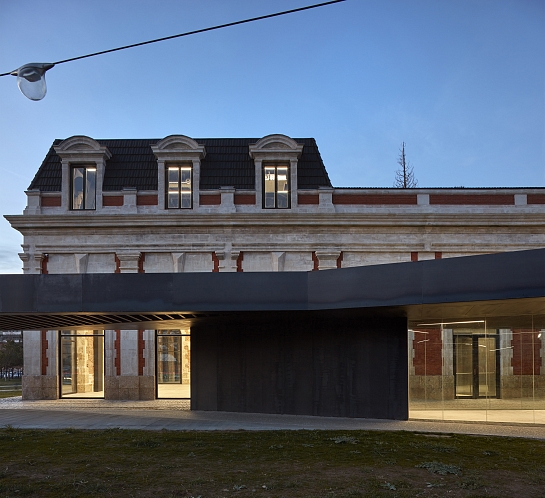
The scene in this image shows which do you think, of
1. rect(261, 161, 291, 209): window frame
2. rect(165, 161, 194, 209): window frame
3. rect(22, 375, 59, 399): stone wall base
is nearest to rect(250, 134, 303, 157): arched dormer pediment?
rect(261, 161, 291, 209): window frame

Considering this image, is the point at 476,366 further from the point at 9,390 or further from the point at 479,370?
the point at 9,390

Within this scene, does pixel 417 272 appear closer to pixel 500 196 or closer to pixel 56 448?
pixel 56 448

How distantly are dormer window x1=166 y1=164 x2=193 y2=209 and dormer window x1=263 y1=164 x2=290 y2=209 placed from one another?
11.4ft

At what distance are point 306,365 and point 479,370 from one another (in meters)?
5.03

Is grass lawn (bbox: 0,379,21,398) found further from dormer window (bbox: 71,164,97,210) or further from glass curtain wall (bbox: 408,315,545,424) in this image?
glass curtain wall (bbox: 408,315,545,424)

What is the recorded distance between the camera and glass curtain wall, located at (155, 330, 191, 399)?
26.2 m

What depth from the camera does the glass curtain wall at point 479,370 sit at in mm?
15719

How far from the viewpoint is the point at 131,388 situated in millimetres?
25797

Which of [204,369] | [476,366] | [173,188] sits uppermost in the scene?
[173,188]

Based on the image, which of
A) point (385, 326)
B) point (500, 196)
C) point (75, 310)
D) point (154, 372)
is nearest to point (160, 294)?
point (75, 310)

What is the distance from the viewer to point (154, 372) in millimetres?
25922

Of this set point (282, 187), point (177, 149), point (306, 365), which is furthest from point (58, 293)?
point (282, 187)

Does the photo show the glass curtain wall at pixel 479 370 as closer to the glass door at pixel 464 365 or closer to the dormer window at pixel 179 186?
the glass door at pixel 464 365

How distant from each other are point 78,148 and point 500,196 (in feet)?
63.4
